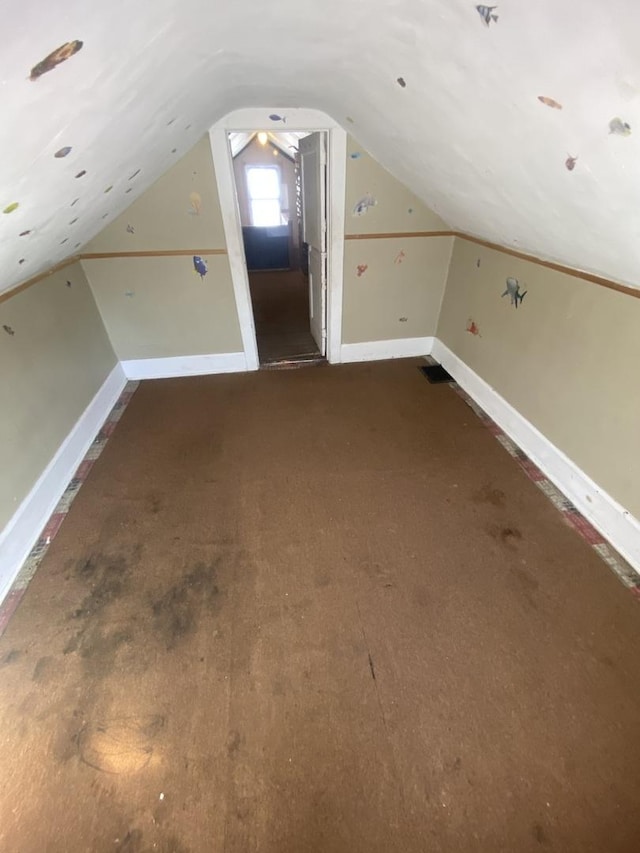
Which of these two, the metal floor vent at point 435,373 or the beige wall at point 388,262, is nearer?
the beige wall at point 388,262

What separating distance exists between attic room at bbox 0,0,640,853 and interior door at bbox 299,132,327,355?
0.18 feet

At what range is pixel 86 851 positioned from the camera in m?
1.07

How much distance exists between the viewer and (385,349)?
3.45m

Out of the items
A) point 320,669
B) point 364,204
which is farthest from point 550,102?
point 364,204

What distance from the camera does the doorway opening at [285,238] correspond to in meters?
3.11

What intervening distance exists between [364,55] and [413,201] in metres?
1.61

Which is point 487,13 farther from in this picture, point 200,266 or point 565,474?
point 200,266

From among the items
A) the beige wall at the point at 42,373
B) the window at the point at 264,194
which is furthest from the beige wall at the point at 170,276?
the window at the point at 264,194

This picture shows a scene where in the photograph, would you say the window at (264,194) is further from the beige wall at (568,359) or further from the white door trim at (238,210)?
the beige wall at (568,359)

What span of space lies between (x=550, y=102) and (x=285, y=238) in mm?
5841

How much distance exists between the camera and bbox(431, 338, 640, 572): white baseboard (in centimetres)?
179

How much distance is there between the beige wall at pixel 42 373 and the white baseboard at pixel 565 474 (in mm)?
2774

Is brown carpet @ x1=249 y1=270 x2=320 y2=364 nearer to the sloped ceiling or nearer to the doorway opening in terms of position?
the doorway opening

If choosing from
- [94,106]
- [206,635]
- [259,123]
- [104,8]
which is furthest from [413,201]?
[206,635]
